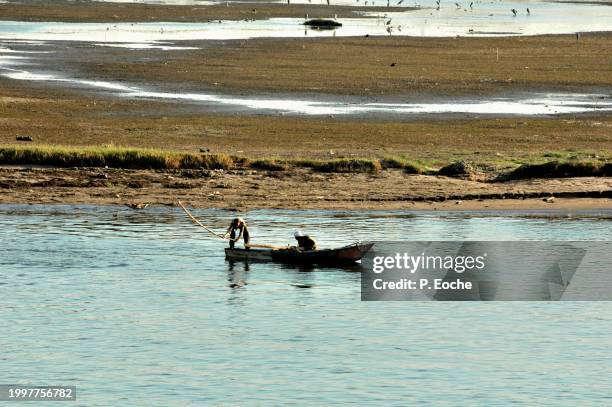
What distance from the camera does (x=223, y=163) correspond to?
Result: 4631 cm

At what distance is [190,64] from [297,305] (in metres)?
50.4

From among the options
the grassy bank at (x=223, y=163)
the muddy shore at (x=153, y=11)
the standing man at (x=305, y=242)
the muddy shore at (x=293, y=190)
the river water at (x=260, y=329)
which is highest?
the muddy shore at (x=153, y=11)

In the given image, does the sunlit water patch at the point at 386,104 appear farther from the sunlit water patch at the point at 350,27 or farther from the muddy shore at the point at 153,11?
the muddy shore at the point at 153,11

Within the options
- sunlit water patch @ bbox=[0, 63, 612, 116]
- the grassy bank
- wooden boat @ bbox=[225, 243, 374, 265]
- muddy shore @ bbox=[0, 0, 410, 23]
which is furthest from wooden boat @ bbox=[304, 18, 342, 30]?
wooden boat @ bbox=[225, 243, 374, 265]

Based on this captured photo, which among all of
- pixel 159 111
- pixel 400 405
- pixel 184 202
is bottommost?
pixel 400 405

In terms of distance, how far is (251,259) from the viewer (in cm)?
3528

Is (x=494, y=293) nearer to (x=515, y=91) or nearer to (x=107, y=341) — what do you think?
(x=107, y=341)

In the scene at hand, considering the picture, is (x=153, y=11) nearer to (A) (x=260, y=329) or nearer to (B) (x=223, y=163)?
(B) (x=223, y=163)

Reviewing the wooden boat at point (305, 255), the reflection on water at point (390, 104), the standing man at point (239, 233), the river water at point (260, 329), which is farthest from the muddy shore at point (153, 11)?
the wooden boat at point (305, 255)

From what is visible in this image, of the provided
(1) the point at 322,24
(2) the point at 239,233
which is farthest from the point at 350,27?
(2) the point at 239,233

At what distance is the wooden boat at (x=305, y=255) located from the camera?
1340 inches

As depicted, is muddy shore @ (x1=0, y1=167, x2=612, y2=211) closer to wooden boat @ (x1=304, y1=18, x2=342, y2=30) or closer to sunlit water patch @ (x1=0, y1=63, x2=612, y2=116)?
sunlit water patch @ (x1=0, y1=63, x2=612, y2=116)

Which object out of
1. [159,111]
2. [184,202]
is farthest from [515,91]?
[184,202]

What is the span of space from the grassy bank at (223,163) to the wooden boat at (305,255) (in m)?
11.2
